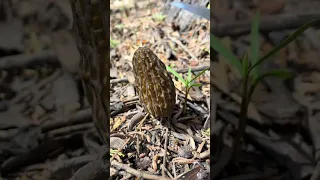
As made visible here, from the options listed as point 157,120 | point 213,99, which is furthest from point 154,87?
point 213,99

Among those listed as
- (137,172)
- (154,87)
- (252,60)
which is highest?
(252,60)

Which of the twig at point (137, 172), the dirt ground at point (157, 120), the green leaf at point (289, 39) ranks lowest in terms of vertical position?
the twig at point (137, 172)

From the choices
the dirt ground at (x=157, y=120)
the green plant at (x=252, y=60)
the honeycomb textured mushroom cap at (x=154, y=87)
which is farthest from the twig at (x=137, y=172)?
the green plant at (x=252, y=60)

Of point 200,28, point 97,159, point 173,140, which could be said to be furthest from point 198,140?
point 200,28

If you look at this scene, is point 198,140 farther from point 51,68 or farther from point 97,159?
point 51,68

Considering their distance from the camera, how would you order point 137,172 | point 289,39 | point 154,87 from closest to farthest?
point 289,39, point 137,172, point 154,87

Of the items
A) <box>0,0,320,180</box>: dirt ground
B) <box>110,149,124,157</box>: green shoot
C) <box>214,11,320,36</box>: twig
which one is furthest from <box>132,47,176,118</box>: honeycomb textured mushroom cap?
<box>214,11,320,36</box>: twig

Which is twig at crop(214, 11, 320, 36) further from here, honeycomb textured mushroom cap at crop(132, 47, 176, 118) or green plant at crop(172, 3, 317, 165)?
honeycomb textured mushroom cap at crop(132, 47, 176, 118)

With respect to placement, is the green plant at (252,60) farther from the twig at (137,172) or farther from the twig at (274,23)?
the twig at (137,172)

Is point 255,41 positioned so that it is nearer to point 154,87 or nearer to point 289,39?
point 289,39
